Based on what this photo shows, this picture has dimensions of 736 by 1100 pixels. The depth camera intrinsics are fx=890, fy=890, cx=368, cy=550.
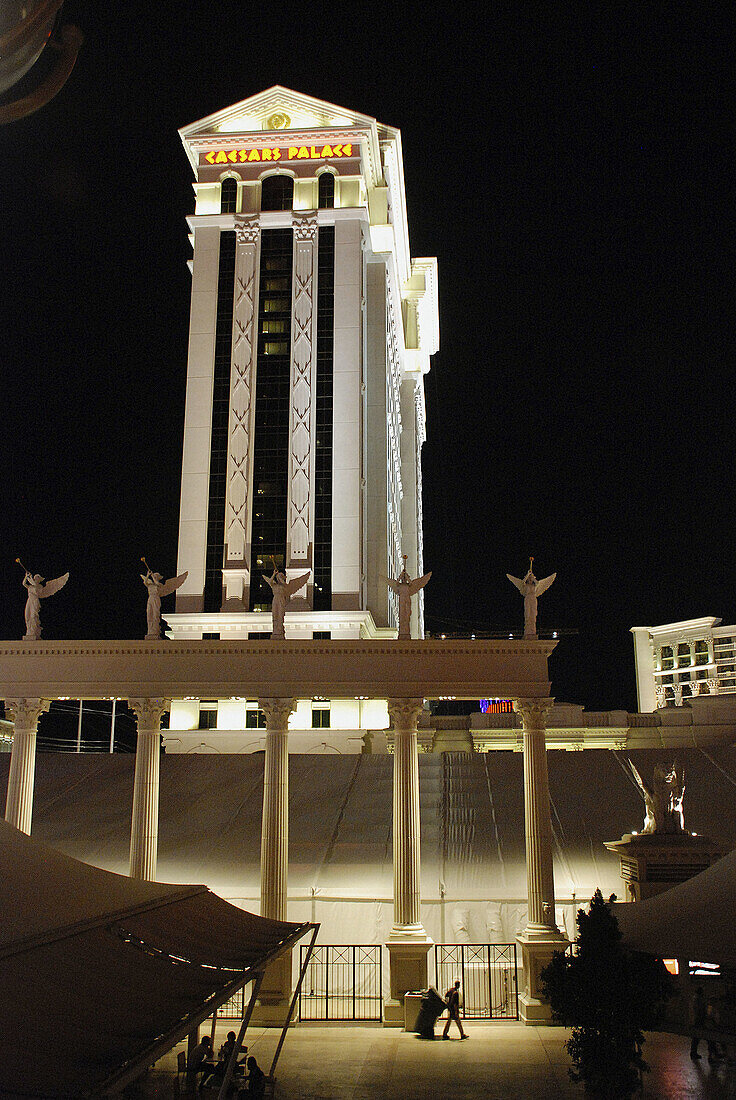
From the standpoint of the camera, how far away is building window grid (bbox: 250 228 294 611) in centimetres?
5600

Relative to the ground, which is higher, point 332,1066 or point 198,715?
point 198,715

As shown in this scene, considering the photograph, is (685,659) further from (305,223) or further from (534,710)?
(534,710)

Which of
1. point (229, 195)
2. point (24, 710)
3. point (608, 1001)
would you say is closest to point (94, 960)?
point (608, 1001)

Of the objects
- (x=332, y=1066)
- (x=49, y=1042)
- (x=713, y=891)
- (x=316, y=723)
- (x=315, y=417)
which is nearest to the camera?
(x=49, y=1042)

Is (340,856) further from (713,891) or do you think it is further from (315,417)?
(315,417)

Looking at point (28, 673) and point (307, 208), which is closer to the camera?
point (28, 673)

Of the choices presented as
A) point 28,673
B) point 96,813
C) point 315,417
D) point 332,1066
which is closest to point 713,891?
point 332,1066

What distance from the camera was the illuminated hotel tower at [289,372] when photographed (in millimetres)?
55438

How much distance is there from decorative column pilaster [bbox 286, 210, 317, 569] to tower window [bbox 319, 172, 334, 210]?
1427 millimetres

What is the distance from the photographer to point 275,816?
26.7m

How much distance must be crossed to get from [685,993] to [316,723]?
1296 inches

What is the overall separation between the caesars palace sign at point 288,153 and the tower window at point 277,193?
1389 millimetres

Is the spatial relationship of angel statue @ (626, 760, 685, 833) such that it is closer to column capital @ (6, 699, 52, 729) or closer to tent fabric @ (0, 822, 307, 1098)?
tent fabric @ (0, 822, 307, 1098)

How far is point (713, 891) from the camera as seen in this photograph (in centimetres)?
1766
